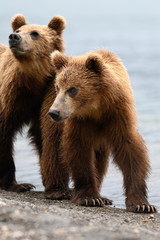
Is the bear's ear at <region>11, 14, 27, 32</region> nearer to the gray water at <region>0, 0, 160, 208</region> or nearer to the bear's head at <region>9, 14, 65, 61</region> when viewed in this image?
the bear's head at <region>9, 14, 65, 61</region>

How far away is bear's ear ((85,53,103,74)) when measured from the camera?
7.82m

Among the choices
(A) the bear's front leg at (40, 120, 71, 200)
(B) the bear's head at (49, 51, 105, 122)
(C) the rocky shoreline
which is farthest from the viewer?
(A) the bear's front leg at (40, 120, 71, 200)

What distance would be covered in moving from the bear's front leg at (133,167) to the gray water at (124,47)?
860 mm

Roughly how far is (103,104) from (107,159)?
6.01 ft

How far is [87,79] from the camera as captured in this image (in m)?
7.87

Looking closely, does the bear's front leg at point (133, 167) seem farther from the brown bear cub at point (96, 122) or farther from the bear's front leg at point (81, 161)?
the bear's front leg at point (81, 161)

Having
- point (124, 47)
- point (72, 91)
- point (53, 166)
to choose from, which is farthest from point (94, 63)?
point (124, 47)

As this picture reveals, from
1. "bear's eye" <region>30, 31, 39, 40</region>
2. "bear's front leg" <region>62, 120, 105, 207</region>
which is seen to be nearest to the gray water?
"bear's front leg" <region>62, 120, 105, 207</region>

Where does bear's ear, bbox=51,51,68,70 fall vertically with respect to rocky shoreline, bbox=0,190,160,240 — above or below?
above

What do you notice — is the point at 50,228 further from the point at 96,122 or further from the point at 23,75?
the point at 23,75

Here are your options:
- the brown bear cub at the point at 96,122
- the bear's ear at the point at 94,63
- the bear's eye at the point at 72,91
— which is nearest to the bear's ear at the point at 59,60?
the brown bear cub at the point at 96,122

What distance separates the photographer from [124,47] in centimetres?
3325

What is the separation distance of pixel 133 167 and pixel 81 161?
0.71 m

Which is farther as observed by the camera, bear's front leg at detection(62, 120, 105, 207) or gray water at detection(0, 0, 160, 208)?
gray water at detection(0, 0, 160, 208)
